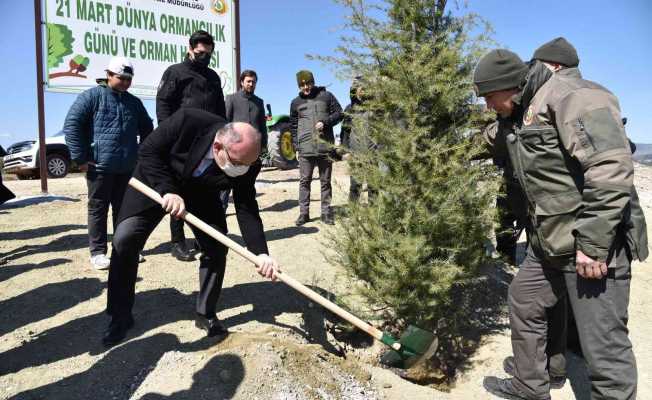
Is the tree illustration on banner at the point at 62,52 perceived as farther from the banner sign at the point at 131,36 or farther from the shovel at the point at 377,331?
the shovel at the point at 377,331

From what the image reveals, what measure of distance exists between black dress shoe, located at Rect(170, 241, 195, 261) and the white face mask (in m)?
2.24

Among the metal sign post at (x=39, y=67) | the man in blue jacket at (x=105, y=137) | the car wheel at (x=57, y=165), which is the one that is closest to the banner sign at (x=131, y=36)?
the metal sign post at (x=39, y=67)

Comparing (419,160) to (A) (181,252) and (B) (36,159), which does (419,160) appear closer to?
(A) (181,252)

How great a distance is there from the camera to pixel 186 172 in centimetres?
302

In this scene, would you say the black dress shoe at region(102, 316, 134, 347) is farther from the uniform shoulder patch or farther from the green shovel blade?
the uniform shoulder patch

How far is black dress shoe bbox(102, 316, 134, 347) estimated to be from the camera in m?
3.21

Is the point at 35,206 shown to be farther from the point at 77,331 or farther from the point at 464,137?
the point at 464,137

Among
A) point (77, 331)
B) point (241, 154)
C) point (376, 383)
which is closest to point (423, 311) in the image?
point (376, 383)

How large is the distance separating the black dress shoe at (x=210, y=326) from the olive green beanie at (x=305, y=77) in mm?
3869

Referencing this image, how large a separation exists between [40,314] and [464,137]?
11.9ft

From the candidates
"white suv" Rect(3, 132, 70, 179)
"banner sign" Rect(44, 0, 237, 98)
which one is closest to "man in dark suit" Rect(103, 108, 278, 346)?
"banner sign" Rect(44, 0, 237, 98)

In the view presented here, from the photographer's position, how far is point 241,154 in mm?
2768

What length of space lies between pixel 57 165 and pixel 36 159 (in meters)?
0.58

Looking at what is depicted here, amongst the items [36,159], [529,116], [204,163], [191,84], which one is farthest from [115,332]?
[36,159]
